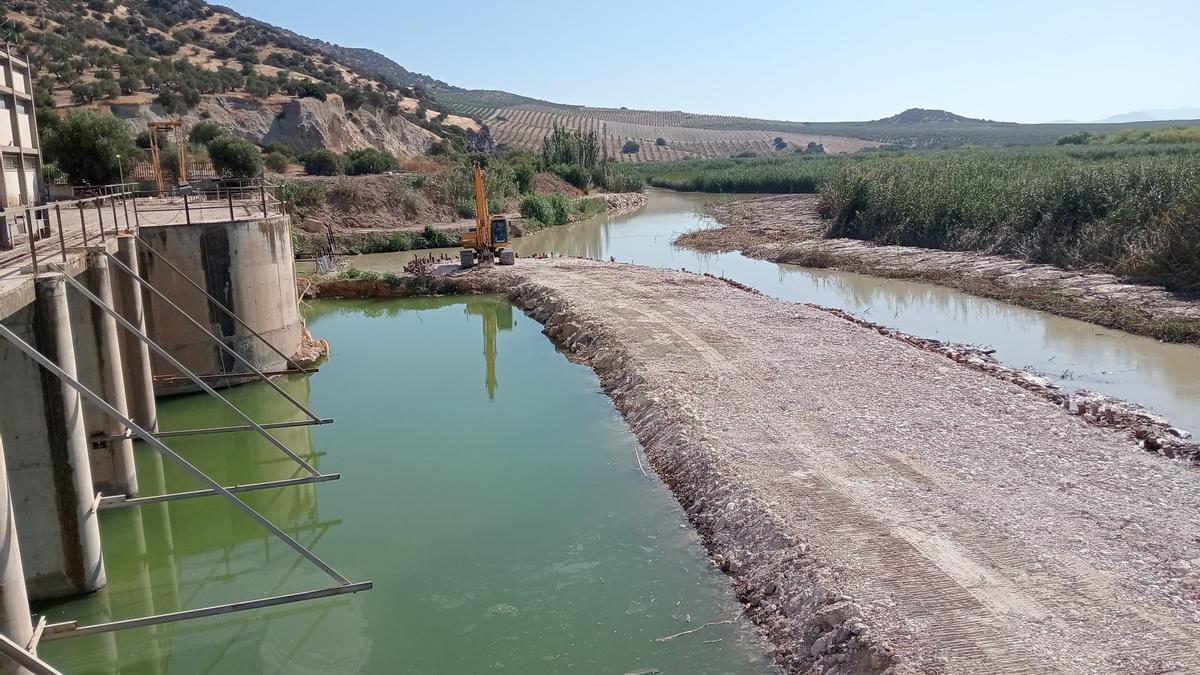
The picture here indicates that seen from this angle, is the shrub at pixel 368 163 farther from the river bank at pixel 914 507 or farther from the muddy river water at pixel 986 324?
Result: the river bank at pixel 914 507

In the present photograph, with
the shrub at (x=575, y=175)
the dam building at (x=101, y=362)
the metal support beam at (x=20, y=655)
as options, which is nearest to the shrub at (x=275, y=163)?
the shrub at (x=575, y=175)

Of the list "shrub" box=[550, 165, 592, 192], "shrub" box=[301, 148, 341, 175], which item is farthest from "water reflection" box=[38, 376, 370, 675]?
"shrub" box=[550, 165, 592, 192]

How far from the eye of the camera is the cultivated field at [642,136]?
138375 millimetres

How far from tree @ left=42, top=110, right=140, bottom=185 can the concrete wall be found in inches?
797

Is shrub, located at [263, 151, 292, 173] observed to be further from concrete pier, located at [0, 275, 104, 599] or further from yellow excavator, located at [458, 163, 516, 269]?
concrete pier, located at [0, 275, 104, 599]

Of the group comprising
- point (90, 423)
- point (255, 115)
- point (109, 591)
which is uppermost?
point (255, 115)

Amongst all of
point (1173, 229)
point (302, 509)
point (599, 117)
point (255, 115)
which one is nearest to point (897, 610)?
point (302, 509)

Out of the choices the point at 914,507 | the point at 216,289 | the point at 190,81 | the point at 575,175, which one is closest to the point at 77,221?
the point at 216,289

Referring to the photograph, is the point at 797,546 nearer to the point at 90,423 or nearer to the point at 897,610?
the point at 897,610

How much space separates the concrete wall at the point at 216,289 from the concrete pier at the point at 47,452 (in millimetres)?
7165

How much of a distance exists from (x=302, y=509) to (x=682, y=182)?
76.4m

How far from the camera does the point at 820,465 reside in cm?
1120

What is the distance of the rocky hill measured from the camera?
50688 millimetres

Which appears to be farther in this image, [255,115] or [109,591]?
[255,115]
